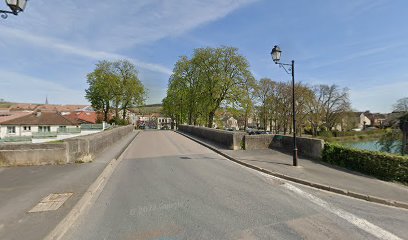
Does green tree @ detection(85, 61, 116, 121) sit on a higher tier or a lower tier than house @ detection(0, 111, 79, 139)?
higher

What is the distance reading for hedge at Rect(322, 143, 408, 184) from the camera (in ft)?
27.9

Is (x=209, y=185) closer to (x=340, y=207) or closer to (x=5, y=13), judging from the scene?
(x=340, y=207)

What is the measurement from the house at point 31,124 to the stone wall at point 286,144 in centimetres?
3710

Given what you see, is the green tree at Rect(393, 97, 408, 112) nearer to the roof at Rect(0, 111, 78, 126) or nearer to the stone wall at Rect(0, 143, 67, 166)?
the stone wall at Rect(0, 143, 67, 166)

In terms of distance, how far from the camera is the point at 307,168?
10156mm

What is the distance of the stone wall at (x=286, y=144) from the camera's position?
12164mm

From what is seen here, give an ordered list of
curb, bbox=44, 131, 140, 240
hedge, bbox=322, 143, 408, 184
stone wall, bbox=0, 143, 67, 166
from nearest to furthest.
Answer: curb, bbox=44, 131, 140, 240
hedge, bbox=322, 143, 408, 184
stone wall, bbox=0, 143, 67, 166

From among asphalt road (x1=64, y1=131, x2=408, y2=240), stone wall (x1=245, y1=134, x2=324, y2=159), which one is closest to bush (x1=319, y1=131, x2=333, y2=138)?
stone wall (x1=245, y1=134, x2=324, y2=159)

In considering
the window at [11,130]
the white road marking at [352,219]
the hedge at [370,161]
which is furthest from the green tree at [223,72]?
the window at [11,130]

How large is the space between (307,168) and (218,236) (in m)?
6.94

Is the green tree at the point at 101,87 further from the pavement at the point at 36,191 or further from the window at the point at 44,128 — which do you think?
the pavement at the point at 36,191

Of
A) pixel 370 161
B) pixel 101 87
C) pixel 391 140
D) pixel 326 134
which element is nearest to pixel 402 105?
pixel 391 140

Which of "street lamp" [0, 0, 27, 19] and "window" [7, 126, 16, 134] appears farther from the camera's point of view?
"window" [7, 126, 16, 134]

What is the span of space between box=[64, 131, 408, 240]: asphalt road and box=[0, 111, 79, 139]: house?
40.9 m
